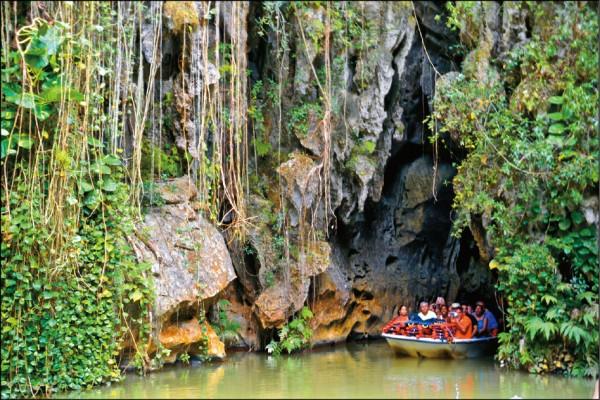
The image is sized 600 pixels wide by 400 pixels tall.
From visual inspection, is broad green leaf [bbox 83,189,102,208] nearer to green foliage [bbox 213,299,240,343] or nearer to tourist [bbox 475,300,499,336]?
green foliage [bbox 213,299,240,343]

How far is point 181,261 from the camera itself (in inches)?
432

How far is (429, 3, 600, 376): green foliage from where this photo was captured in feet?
32.5

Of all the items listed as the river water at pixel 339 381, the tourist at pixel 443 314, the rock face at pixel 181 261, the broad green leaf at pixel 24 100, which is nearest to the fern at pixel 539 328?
the river water at pixel 339 381

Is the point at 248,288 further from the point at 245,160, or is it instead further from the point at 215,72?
the point at 215,72

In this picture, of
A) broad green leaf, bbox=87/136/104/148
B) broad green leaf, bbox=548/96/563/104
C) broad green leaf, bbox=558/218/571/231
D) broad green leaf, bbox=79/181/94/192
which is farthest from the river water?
broad green leaf, bbox=548/96/563/104

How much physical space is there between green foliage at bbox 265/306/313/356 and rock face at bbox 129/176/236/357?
3.87ft

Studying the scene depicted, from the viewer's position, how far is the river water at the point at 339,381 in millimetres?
8594

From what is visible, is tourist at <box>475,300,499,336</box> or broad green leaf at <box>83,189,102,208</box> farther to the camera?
tourist at <box>475,300,499,336</box>

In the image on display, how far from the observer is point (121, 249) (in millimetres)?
9516

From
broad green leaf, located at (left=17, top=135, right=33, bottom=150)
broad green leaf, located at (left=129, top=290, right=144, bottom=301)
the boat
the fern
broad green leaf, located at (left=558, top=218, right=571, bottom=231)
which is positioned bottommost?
the boat

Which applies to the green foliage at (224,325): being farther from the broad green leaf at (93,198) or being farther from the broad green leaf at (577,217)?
the broad green leaf at (577,217)

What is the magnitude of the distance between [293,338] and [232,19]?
531cm

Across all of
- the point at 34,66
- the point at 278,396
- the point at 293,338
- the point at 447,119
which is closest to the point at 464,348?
the point at 293,338

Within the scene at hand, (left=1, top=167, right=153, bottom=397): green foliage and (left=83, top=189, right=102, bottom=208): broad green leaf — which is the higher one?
(left=83, top=189, right=102, bottom=208): broad green leaf
